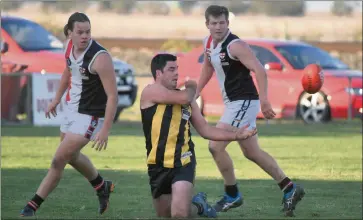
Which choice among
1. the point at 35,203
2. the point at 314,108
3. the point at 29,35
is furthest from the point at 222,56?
the point at 29,35

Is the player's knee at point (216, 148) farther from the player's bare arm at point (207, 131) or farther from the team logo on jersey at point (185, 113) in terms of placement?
the team logo on jersey at point (185, 113)

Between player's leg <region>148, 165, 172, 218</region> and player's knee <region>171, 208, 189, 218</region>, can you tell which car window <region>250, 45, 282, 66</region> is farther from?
player's knee <region>171, 208, 189, 218</region>

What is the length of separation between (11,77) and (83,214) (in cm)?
1217

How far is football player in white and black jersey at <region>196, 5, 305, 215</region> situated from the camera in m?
10.6

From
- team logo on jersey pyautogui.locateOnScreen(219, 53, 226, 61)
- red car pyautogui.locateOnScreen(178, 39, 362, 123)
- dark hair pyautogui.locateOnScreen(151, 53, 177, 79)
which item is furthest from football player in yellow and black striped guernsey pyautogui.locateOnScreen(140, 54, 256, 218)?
red car pyautogui.locateOnScreen(178, 39, 362, 123)

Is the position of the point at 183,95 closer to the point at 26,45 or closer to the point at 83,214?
the point at 83,214

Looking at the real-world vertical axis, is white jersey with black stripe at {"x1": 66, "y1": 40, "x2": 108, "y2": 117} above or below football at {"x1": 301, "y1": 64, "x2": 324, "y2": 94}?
above

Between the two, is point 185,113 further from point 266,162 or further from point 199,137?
point 199,137

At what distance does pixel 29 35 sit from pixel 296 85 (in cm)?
559

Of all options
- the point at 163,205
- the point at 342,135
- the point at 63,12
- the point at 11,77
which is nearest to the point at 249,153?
the point at 163,205

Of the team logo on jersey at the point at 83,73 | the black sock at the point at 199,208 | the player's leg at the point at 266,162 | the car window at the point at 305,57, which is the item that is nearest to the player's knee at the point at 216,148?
the player's leg at the point at 266,162

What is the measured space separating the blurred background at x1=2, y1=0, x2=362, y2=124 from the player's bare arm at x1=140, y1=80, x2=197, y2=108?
32.1 ft

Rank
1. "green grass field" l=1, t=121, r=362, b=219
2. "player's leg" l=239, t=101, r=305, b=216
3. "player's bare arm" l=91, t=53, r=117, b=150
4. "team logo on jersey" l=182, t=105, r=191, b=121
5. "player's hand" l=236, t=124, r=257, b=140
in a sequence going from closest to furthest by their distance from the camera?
"player's hand" l=236, t=124, r=257, b=140 < "team logo on jersey" l=182, t=105, r=191, b=121 < "player's bare arm" l=91, t=53, r=117, b=150 < "player's leg" l=239, t=101, r=305, b=216 < "green grass field" l=1, t=121, r=362, b=219

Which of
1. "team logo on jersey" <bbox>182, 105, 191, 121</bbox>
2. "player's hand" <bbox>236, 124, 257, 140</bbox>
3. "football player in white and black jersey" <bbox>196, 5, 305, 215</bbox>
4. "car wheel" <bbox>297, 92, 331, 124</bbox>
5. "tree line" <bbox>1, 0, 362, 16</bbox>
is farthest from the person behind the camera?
"tree line" <bbox>1, 0, 362, 16</bbox>
